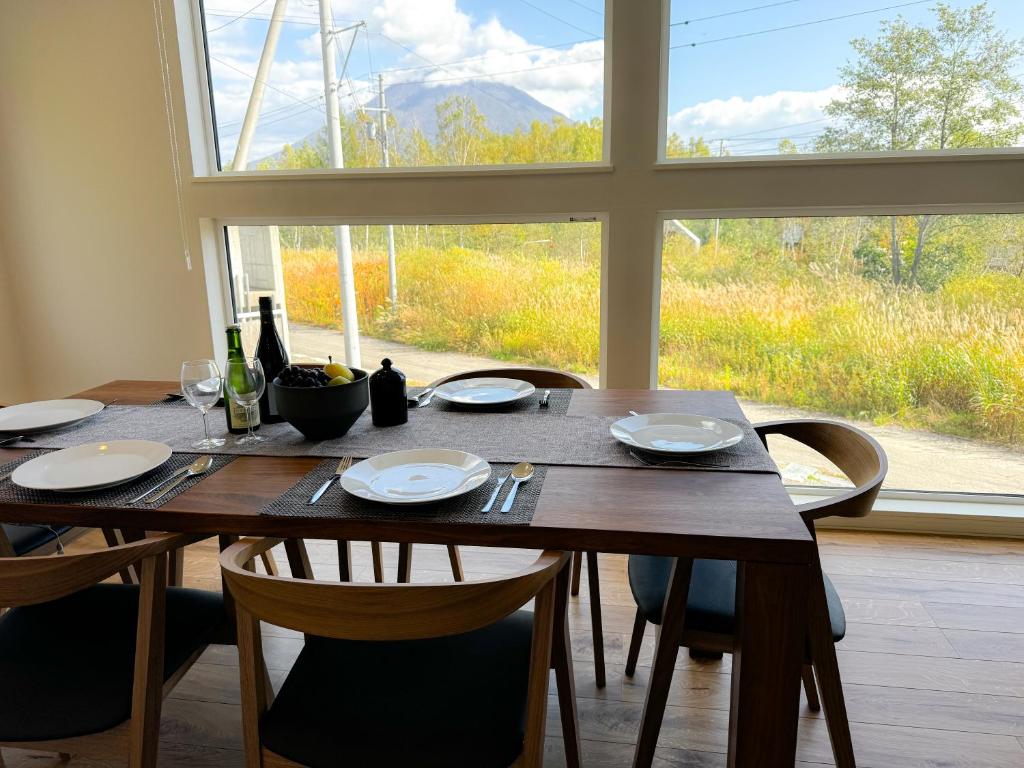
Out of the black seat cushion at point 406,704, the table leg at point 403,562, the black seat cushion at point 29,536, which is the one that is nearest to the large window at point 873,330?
the table leg at point 403,562

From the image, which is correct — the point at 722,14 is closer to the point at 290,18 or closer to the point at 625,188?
the point at 625,188

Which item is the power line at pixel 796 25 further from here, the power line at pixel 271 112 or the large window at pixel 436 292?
the power line at pixel 271 112

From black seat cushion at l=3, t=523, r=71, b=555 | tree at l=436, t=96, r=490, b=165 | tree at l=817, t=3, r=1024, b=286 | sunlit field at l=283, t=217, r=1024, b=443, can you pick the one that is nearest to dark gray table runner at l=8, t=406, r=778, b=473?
black seat cushion at l=3, t=523, r=71, b=555

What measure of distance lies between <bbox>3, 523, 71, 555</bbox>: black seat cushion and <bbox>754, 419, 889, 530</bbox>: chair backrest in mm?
1828

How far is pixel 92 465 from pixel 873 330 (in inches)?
100

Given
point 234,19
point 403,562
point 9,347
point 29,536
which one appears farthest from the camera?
point 9,347

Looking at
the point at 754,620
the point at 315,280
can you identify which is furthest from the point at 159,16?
the point at 754,620

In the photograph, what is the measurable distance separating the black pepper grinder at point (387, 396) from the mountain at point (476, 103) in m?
1.45

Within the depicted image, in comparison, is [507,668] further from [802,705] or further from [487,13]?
[487,13]

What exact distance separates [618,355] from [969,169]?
4.37 feet

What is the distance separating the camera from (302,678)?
1192 millimetres

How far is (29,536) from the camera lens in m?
1.78

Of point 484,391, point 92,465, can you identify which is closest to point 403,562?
point 484,391

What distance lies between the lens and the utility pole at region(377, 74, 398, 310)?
9.04 feet
